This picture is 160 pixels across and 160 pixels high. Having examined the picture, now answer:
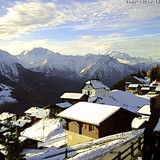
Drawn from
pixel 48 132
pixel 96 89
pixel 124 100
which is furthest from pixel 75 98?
pixel 48 132

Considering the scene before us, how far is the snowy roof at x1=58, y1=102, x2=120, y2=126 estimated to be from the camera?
114 ft

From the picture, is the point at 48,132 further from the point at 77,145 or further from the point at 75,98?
the point at 77,145

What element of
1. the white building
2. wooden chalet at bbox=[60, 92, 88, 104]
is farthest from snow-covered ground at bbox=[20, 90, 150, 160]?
wooden chalet at bbox=[60, 92, 88, 104]

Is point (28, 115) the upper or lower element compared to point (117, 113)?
lower

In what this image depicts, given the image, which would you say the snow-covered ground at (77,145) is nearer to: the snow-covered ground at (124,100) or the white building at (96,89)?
the snow-covered ground at (124,100)

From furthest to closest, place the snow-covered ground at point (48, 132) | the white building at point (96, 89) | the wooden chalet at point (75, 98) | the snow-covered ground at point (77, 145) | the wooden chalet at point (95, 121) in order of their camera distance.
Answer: the white building at point (96, 89), the wooden chalet at point (75, 98), the snow-covered ground at point (48, 132), the wooden chalet at point (95, 121), the snow-covered ground at point (77, 145)

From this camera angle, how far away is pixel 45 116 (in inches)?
3130

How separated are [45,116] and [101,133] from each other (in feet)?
152

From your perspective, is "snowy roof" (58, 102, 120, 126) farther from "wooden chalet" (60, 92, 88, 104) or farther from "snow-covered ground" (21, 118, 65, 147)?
"wooden chalet" (60, 92, 88, 104)

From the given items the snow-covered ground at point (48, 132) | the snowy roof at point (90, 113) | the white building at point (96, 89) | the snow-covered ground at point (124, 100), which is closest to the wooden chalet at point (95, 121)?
the snowy roof at point (90, 113)

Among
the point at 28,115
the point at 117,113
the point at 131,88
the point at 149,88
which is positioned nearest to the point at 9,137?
the point at 117,113

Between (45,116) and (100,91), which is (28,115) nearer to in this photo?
(45,116)

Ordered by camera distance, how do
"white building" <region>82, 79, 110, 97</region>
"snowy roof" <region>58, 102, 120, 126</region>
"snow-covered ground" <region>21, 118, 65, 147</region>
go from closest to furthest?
"snowy roof" <region>58, 102, 120, 126</region>, "snow-covered ground" <region>21, 118, 65, 147</region>, "white building" <region>82, 79, 110, 97</region>

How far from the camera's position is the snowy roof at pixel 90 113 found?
3466 centimetres
